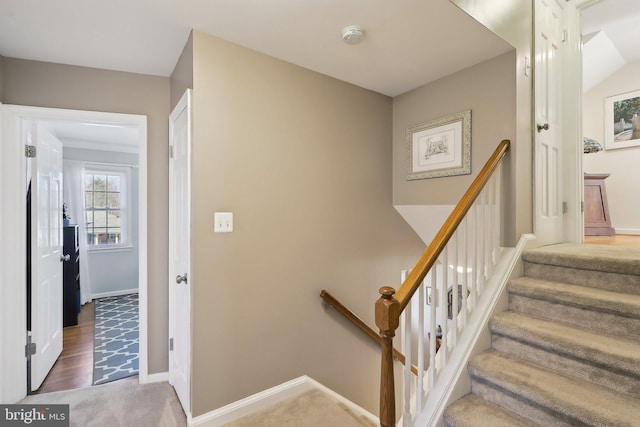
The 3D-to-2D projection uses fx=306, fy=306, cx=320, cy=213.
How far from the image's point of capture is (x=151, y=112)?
2.38m

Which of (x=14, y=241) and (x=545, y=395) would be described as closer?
(x=545, y=395)

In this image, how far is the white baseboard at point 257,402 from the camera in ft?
6.01

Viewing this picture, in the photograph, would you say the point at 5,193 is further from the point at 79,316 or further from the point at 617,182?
the point at 617,182

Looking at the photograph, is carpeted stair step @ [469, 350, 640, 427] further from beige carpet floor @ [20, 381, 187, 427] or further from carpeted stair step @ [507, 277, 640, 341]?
beige carpet floor @ [20, 381, 187, 427]

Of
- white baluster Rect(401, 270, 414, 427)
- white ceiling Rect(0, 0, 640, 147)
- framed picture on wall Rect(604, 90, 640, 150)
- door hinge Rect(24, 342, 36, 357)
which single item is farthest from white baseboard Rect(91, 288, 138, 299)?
framed picture on wall Rect(604, 90, 640, 150)

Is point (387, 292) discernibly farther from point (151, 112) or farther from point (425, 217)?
point (151, 112)

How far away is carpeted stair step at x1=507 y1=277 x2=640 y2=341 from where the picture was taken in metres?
1.48

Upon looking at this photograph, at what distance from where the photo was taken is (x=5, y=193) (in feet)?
6.71

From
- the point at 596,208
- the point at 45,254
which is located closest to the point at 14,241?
the point at 45,254

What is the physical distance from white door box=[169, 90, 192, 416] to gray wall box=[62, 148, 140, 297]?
11.2 feet

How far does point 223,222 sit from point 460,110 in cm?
191

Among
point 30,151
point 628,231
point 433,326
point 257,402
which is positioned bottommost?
point 257,402

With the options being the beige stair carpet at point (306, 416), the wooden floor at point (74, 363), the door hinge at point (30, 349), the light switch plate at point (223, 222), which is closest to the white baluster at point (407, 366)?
the beige stair carpet at point (306, 416)

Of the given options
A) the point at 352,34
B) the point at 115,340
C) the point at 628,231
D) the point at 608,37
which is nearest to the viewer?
the point at 352,34
